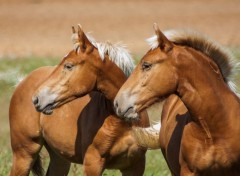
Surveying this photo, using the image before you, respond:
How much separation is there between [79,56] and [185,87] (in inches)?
56.9

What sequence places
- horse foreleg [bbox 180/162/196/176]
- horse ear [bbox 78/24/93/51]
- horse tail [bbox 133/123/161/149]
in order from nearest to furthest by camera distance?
horse foreleg [bbox 180/162/196/176], horse ear [bbox 78/24/93/51], horse tail [bbox 133/123/161/149]

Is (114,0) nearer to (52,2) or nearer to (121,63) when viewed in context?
(52,2)

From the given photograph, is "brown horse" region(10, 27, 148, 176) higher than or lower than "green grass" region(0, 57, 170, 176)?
higher

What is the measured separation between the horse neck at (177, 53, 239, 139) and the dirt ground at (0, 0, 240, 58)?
607 inches

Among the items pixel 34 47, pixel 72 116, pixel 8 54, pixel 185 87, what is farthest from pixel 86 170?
pixel 34 47

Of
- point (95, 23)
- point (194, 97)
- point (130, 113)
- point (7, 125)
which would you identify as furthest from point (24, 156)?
point (95, 23)

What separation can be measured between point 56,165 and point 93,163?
1.76m

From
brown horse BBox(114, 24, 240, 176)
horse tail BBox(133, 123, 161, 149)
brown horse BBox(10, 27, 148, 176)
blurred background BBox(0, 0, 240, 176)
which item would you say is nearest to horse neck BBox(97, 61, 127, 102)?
brown horse BBox(10, 27, 148, 176)

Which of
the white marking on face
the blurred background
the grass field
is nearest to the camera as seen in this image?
the white marking on face

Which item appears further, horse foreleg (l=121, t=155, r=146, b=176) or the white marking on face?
horse foreleg (l=121, t=155, r=146, b=176)

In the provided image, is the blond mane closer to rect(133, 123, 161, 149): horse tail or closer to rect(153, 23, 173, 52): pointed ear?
rect(153, 23, 173, 52): pointed ear

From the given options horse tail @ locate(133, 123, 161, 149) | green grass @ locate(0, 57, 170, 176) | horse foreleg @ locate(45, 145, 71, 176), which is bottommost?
green grass @ locate(0, 57, 170, 176)

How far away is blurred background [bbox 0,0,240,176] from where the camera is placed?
23891 mm

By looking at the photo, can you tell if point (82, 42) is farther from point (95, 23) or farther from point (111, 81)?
point (95, 23)
